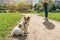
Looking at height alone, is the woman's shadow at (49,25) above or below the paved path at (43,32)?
below

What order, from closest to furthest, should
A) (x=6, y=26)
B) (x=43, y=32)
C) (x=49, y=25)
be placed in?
(x=43, y=32) → (x=6, y=26) → (x=49, y=25)

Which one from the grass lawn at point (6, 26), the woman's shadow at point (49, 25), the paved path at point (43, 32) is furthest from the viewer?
the woman's shadow at point (49, 25)

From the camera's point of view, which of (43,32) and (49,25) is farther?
(49,25)

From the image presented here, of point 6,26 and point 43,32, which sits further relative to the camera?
point 6,26

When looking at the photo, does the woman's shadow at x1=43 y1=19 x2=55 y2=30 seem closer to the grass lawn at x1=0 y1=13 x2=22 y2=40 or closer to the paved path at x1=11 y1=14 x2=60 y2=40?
the paved path at x1=11 y1=14 x2=60 y2=40

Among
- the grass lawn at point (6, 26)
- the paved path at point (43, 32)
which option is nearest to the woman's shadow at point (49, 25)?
the paved path at point (43, 32)

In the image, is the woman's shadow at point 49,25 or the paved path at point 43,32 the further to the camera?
the woman's shadow at point 49,25

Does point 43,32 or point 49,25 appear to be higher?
point 43,32

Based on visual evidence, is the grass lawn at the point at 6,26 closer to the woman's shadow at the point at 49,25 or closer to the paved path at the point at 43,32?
the paved path at the point at 43,32

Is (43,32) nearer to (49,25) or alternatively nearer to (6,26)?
(6,26)

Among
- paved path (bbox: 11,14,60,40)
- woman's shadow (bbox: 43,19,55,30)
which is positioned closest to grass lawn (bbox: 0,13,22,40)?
paved path (bbox: 11,14,60,40)

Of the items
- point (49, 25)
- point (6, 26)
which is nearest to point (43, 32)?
point (6, 26)

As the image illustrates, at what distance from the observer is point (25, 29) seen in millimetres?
6645

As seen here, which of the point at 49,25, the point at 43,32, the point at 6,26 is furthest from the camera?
the point at 49,25
